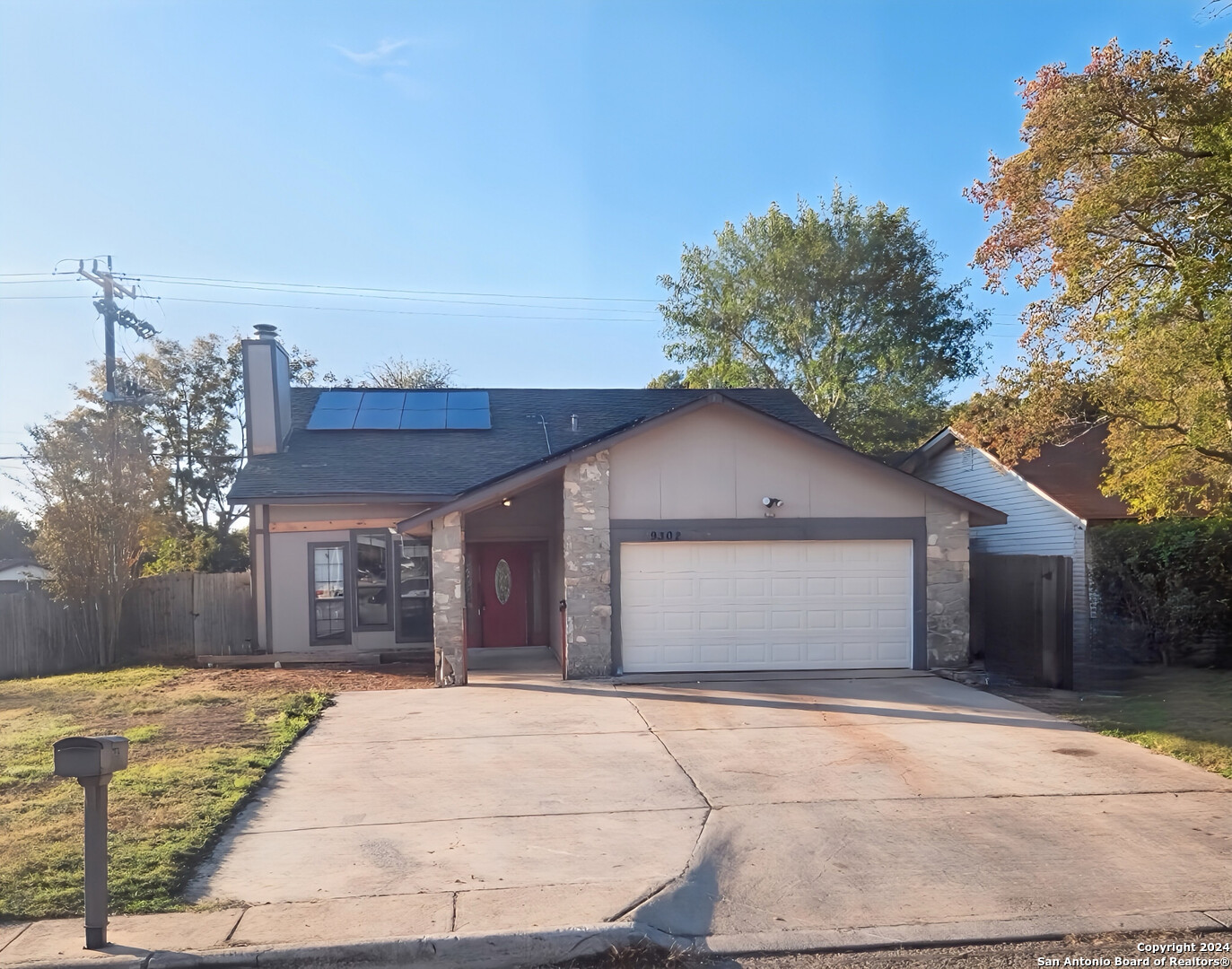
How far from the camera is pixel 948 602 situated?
46.5 ft

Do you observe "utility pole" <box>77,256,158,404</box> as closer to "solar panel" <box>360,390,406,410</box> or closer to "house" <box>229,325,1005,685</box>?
"solar panel" <box>360,390,406,410</box>

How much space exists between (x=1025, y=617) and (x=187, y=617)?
14.6m

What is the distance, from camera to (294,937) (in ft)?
16.5

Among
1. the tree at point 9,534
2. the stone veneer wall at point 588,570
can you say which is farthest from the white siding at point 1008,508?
the tree at point 9,534

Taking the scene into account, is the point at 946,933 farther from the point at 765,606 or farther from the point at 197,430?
the point at 197,430

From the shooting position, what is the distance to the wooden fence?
58.2 feet

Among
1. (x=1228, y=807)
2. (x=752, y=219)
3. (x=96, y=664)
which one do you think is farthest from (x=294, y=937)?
(x=752, y=219)

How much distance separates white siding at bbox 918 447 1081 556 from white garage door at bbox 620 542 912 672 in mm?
5106

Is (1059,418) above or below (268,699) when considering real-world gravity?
above

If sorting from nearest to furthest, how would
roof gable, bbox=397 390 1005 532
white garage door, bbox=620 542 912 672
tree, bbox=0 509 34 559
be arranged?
roof gable, bbox=397 390 1005 532
white garage door, bbox=620 542 912 672
tree, bbox=0 509 34 559

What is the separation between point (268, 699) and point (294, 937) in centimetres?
807

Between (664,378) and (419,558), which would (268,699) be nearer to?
(419,558)

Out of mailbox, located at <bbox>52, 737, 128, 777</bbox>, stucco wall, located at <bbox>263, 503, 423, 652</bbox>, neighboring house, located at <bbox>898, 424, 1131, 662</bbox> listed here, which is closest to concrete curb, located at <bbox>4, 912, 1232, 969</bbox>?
mailbox, located at <bbox>52, 737, 128, 777</bbox>

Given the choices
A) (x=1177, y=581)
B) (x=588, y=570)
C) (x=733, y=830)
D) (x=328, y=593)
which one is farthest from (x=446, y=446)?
(x=733, y=830)
